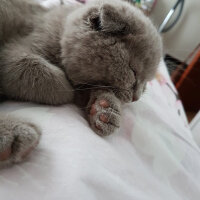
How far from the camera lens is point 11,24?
2.22 feet

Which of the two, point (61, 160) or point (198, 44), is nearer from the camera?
point (61, 160)

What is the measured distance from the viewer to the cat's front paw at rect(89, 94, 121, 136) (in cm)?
55

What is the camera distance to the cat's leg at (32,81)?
1.91 ft

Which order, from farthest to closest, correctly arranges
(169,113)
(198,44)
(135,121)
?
(198,44), (169,113), (135,121)

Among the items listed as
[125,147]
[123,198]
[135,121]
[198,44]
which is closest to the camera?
[123,198]

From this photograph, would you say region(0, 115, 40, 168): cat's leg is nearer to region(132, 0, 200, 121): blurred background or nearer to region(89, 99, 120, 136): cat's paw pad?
region(89, 99, 120, 136): cat's paw pad

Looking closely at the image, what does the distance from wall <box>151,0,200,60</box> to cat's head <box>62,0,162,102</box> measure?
5.71 ft

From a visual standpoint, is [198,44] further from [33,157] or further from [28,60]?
[33,157]

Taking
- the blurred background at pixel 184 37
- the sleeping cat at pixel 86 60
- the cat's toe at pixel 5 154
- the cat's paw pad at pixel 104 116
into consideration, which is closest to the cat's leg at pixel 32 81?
the sleeping cat at pixel 86 60

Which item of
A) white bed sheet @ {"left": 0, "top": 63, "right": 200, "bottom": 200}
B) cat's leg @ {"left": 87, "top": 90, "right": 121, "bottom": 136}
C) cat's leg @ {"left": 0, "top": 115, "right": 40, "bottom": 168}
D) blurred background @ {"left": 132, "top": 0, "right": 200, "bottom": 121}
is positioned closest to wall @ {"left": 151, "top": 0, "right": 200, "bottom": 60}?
blurred background @ {"left": 132, "top": 0, "right": 200, "bottom": 121}

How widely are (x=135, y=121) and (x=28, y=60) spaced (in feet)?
1.32

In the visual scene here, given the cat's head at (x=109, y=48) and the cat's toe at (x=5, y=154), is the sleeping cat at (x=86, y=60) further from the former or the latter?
the cat's toe at (x=5, y=154)

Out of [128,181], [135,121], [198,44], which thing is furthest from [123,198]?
[198,44]

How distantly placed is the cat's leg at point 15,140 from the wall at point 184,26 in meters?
2.12
